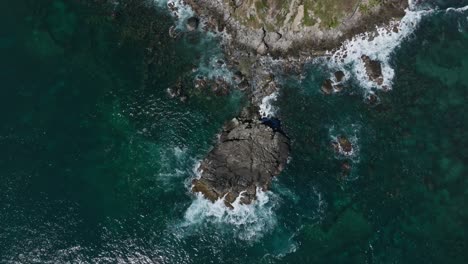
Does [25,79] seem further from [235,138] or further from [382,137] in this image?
[382,137]

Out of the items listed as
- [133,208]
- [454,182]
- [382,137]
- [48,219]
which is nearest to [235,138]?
[133,208]

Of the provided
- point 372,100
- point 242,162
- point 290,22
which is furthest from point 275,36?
point 242,162

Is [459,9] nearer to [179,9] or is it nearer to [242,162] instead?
[242,162]

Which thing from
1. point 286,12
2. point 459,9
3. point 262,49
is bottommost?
point 262,49

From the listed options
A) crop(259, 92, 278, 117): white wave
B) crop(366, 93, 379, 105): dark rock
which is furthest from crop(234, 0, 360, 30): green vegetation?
crop(366, 93, 379, 105): dark rock

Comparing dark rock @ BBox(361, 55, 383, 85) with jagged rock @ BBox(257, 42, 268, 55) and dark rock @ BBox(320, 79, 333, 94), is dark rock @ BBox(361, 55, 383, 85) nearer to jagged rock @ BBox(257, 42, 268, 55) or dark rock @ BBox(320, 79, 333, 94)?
dark rock @ BBox(320, 79, 333, 94)

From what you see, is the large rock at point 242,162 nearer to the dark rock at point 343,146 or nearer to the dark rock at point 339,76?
the dark rock at point 343,146

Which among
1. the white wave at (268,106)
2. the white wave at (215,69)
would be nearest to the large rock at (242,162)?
the white wave at (268,106)
